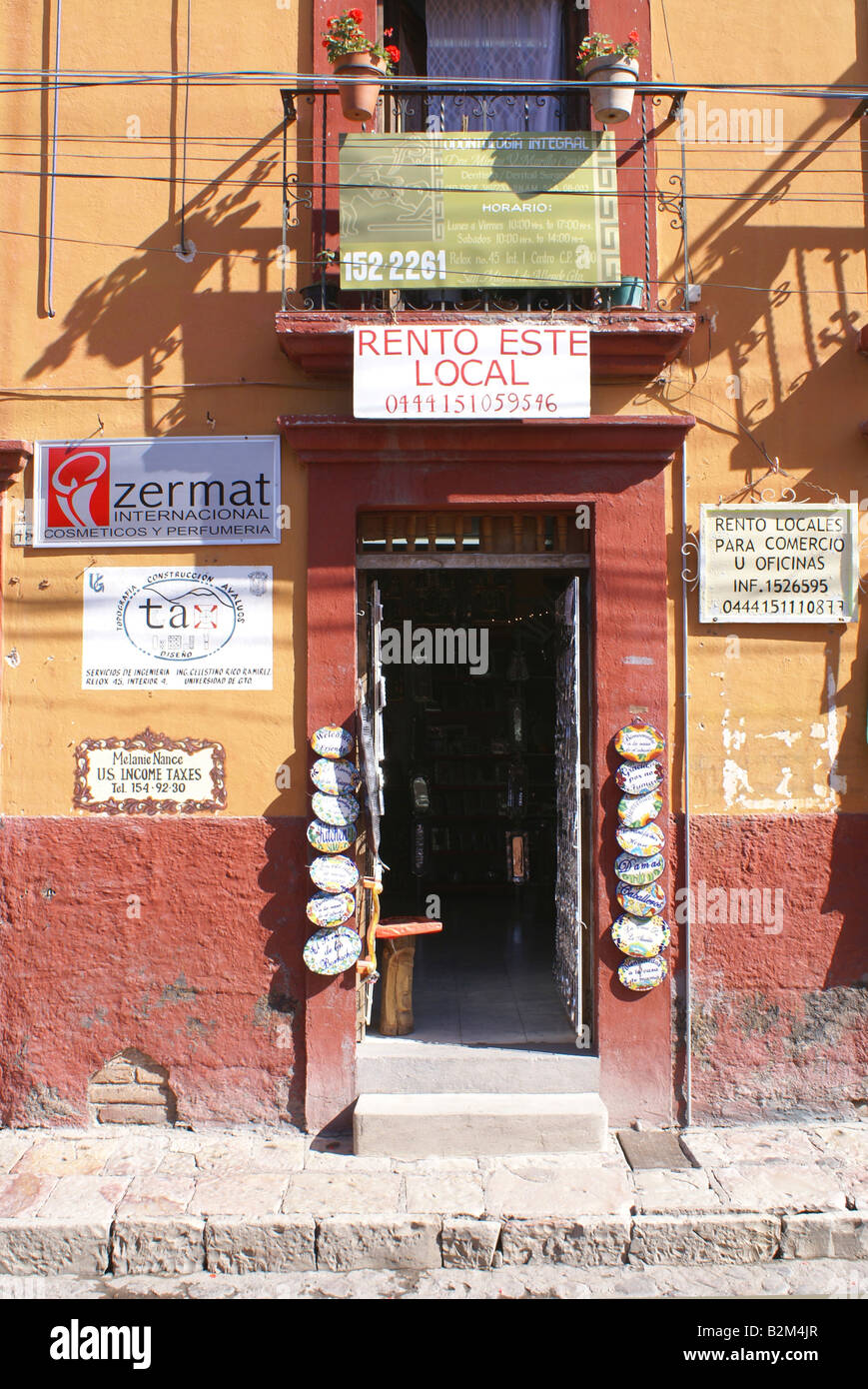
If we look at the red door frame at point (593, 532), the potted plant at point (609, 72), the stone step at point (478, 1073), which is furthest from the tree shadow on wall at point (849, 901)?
the potted plant at point (609, 72)

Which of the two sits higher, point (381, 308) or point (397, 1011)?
point (381, 308)

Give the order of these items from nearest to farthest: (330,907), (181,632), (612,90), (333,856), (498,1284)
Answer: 1. (498,1284)
2. (612,90)
3. (330,907)
4. (333,856)
5. (181,632)

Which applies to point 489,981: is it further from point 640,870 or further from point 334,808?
point 334,808

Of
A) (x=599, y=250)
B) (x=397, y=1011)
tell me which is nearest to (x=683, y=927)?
(x=397, y=1011)

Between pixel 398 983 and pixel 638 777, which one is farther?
pixel 398 983

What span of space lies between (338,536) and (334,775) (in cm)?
138

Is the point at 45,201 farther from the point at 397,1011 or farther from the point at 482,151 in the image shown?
the point at 397,1011

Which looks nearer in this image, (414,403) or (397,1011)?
(414,403)

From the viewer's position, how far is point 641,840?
5625 millimetres

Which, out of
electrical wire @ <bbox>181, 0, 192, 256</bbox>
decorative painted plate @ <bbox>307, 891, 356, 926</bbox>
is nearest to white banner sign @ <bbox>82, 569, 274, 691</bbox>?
decorative painted plate @ <bbox>307, 891, 356, 926</bbox>

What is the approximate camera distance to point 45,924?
570 cm

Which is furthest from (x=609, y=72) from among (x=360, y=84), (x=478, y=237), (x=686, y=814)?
(x=686, y=814)

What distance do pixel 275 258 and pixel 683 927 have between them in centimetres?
455

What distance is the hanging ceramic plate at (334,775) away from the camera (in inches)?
221
